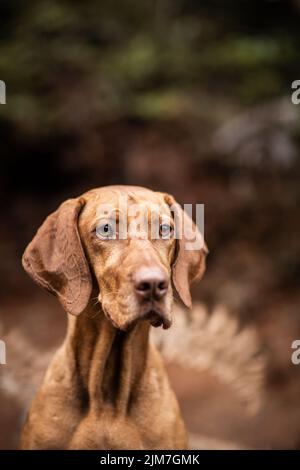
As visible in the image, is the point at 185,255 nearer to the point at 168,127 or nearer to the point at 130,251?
the point at 130,251

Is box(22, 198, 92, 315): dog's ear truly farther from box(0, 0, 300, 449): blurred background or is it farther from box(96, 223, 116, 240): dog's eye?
box(0, 0, 300, 449): blurred background

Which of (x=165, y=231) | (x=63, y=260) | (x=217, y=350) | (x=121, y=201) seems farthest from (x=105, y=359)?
(x=217, y=350)

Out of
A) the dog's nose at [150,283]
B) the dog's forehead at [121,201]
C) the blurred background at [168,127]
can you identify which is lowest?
the dog's nose at [150,283]

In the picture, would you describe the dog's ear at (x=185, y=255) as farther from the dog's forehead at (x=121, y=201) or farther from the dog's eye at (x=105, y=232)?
the dog's eye at (x=105, y=232)

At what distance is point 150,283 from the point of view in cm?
355

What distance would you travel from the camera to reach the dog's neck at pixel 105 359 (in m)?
4.22

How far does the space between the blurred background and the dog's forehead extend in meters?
4.84

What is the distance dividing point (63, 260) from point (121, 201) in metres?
0.51

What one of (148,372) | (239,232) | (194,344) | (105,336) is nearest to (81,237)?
(105,336)

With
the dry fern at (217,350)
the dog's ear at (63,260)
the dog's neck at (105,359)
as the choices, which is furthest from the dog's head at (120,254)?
the dry fern at (217,350)

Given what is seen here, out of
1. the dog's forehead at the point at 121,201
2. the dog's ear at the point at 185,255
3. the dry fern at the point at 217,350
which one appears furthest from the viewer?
the dry fern at the point at 217,350

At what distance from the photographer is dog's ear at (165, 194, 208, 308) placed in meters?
4.17

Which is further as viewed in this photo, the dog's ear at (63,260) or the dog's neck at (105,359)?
the dog's neck at (105,359)

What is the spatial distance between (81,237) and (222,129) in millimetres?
6414
